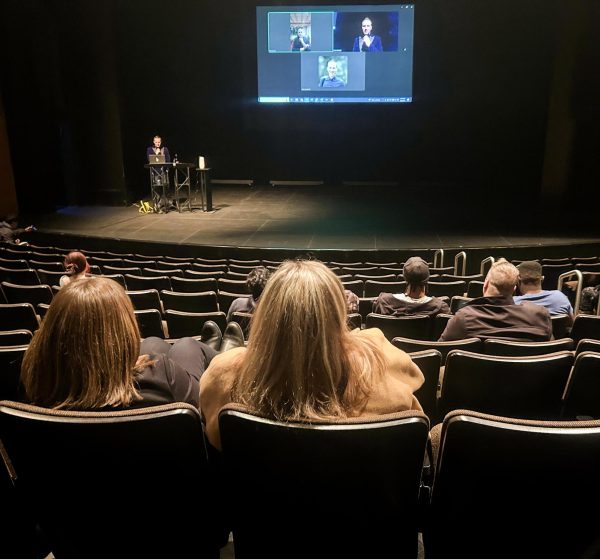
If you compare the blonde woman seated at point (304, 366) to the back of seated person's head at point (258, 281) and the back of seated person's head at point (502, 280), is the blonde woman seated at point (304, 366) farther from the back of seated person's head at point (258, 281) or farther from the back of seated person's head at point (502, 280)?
the back of seated person's head at point (258, 281)

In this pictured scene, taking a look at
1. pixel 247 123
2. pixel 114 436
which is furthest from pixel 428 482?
pixel 247 123

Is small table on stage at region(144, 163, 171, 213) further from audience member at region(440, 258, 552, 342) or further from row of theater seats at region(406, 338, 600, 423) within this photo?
row of theater seats at region(406, 338, 600, 423)

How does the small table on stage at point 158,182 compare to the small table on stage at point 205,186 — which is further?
the small table on stage at point 158,182

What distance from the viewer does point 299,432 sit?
1398 mm

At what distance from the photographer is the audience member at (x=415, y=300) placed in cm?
382

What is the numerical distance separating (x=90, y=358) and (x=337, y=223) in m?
9.21

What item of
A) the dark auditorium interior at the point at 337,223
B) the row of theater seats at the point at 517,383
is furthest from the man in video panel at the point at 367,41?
the row of theater seats at the point at 517,383

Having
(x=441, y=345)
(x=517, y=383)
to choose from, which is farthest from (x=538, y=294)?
(x=517, y=383)

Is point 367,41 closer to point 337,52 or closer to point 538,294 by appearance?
point 337,52

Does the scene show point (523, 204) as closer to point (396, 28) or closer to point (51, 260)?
point (396, 28)

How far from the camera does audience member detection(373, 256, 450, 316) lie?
3818mm

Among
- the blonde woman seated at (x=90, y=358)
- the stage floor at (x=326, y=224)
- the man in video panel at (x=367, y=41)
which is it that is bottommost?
the stage floor at (x=326, y=224)

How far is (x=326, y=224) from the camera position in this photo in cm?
1058

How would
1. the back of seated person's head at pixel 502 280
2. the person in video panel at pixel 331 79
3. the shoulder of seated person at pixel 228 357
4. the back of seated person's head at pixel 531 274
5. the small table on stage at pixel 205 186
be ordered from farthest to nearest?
the person in video panel at pixel 331 79 → the small table on stage at pixel 205 186 → the back of seated person's head at pixel 531 274 → the back of seated person's head at pixel 502 280 → the shoulder of seated person at pixel 228 357
